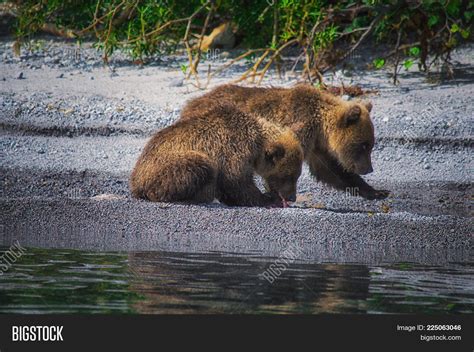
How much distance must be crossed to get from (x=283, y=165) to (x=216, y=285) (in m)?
3.20

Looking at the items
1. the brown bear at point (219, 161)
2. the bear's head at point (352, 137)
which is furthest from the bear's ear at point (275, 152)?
the bear's head at point (352, 137)

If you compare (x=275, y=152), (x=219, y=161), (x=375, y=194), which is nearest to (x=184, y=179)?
(x=219, y=161)

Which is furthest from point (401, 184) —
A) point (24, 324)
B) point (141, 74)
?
point (24, 324)

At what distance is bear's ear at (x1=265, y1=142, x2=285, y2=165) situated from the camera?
37.2 ft

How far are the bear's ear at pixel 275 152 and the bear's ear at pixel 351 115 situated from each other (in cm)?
113

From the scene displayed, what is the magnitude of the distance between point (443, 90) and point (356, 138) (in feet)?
15.6

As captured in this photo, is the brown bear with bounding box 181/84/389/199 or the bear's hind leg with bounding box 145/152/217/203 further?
the brown bear with bounding box 181/84/389/199

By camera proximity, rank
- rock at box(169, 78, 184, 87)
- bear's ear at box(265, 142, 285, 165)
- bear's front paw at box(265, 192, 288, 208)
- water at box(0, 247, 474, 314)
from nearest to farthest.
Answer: water at box(0, 247, 474, 314) < bear's ear at box(265, 142, 285, 165) < bear's front paw at box(265, 192, 288, 208) < rock at box(169, 78, 184, 87)

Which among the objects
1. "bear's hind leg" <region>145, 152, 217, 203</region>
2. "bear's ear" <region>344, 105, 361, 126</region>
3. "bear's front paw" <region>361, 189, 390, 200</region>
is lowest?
"bear's front paw" <region>361, 189, 390, 200</region>

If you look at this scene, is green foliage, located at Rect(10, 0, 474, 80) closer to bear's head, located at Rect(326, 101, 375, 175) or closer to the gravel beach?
the gravel beach

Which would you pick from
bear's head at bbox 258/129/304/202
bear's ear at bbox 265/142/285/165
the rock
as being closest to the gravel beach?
the rock

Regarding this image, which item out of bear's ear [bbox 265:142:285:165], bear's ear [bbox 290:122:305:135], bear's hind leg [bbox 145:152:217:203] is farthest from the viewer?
bear's ear [bbox 290:122:305:135]

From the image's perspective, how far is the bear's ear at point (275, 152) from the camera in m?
11.3

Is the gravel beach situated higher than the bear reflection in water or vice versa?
the gravel beach
